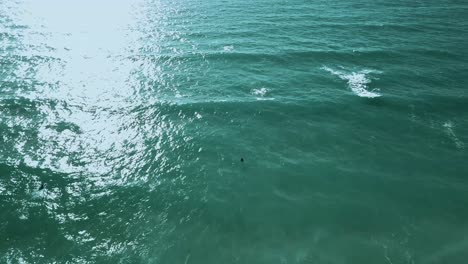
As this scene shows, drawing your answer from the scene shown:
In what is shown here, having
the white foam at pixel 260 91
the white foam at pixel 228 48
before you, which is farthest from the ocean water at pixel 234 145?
the white foam at pixel 228 48

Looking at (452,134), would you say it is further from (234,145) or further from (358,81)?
(234,145)

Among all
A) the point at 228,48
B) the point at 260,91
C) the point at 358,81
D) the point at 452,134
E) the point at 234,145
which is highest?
the point at 228,48

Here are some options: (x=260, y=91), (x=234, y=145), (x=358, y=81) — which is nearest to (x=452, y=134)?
(x=358, y=81)

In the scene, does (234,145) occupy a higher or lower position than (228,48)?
lower

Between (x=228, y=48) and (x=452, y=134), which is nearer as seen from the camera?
(x=452, y=134)

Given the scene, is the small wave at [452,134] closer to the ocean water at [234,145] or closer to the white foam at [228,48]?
the ocean water at [234,145]

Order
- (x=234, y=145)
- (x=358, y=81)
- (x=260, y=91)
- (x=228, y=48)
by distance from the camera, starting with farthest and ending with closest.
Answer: (x=228, y=48) → (x=358, y=81) → (x=260, y=91) → (x=234, y=145)
